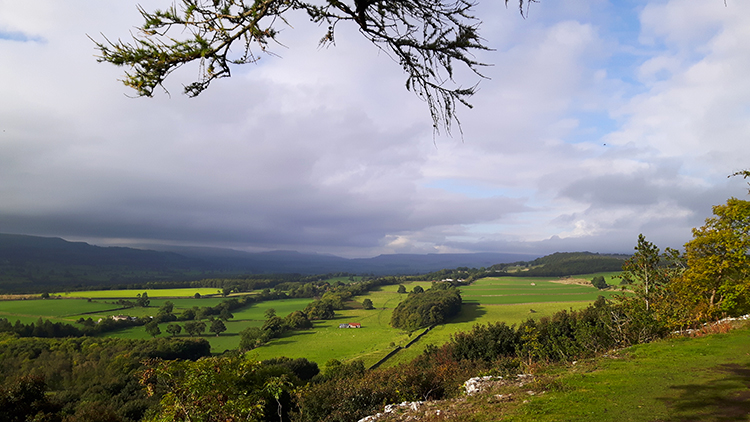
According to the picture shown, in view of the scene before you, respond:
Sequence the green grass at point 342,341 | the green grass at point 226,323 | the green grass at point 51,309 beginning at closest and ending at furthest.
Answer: the green grass at point 342,341
the green grass at point 226,323
the green grass at point 51,309

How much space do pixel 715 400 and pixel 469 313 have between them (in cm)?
7028

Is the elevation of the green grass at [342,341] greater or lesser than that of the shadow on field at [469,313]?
lesser

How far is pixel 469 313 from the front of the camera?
72188 mm

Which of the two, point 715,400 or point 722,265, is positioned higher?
point 722,265

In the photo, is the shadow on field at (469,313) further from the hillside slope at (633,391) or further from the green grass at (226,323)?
the hillside slope at (633,391)

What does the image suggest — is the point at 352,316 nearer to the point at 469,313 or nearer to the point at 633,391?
the point at 469,313

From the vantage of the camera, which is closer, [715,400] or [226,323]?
[715,400]

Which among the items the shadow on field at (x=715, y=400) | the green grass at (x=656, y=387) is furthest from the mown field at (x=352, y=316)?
the shadow on field at (x=715, y=400)

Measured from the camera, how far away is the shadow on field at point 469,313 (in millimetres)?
67444

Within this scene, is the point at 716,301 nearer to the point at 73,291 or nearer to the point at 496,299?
the point at 496,299

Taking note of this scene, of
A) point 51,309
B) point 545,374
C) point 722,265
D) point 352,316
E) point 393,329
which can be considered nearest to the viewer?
point 545,374

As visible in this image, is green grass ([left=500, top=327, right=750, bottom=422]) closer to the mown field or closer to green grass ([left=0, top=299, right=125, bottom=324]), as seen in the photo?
the mown field

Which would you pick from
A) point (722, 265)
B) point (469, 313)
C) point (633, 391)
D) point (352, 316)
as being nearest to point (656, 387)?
point (633, 391)

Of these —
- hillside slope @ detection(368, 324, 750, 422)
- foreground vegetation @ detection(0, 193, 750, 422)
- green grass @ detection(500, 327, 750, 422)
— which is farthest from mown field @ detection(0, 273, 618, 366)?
green grass @ detection(500, 327, 750, 422)
